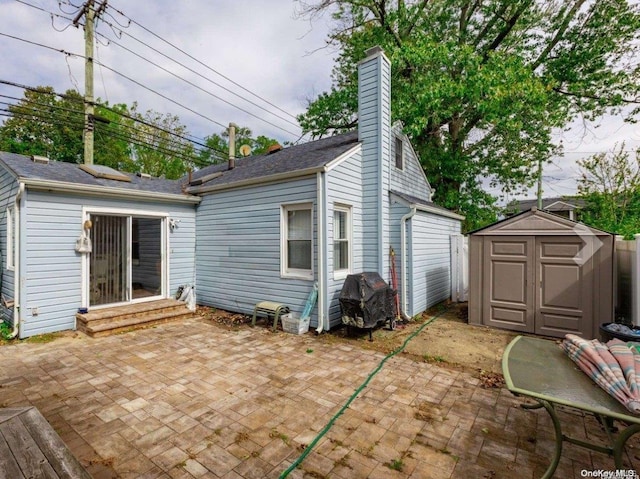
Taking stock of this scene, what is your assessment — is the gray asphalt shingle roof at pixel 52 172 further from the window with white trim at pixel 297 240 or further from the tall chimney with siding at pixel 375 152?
the tall chimney with siding at pixel 375 152

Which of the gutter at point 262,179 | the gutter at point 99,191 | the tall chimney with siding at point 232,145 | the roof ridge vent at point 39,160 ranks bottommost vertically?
the gutter at point 99,191

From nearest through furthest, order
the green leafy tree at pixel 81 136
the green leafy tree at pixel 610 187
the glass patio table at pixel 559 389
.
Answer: the glass patio table at pixel 559 389, the green leafy tree at pixel 610 187, the green leafy tree at pixel 81 136

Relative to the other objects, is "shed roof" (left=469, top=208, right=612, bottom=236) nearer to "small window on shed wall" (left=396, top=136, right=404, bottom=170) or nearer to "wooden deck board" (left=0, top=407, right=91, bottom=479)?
"small window on shed wall" (left=396, top=136, right=404, bottom=170)

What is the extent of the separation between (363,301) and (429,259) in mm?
3337

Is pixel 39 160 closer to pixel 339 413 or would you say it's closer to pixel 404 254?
pixel 339 413

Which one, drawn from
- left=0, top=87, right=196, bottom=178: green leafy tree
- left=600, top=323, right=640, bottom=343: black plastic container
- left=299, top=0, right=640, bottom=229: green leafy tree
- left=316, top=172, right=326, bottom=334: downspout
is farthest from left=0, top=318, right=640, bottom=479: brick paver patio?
left=0, top=87, right=196, bottom=178: green leafy tree

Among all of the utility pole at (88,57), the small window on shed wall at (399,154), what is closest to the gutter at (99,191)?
the utility pole at (88,57)

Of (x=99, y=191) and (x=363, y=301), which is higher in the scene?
(x=99, y=191)

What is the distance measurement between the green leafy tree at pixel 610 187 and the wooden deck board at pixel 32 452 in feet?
51.3

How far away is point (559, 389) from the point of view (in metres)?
2.04

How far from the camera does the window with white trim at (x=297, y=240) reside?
20.3ft

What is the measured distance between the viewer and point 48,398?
11.1 feet

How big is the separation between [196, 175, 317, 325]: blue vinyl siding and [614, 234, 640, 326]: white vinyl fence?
5370 millimetres

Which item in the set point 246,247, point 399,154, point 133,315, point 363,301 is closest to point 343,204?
point 363,301
